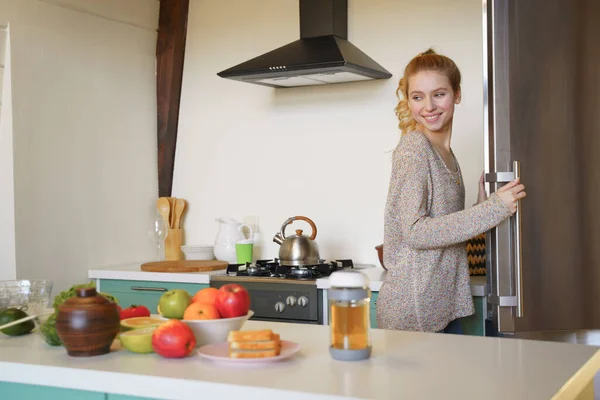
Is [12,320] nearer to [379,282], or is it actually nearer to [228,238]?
[379,282]

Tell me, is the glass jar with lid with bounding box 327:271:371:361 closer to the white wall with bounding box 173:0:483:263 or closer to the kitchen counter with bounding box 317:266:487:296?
the kitchen counter with bounding box 317:266:487:296

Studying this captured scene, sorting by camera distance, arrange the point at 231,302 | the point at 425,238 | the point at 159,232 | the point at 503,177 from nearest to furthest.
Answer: the point at 231,302 < the point at 425,238 < the point at 503,177 < the point at 159,232

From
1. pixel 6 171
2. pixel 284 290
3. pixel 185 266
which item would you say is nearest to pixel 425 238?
pixel 284 290

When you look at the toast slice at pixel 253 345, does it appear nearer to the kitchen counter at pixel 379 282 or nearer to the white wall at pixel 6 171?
the kitchen counter at pixel 379 282

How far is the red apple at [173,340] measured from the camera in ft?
5.64

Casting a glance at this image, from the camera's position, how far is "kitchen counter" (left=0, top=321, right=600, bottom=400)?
1454 mm

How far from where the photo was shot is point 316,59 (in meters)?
3.42

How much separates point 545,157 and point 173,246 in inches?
85.1

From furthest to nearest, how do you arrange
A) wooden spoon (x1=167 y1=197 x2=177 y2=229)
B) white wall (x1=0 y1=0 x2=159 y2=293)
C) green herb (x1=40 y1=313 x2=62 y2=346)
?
wooden spoon (x1=167 y1=197 x2=177 y2=229)
white wall (x1=0 y1=0 x2=159 y2=293)
green herb (x1=40 y1=313 x2=62 y2=346)

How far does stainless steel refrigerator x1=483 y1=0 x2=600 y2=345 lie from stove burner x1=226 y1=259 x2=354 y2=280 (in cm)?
91

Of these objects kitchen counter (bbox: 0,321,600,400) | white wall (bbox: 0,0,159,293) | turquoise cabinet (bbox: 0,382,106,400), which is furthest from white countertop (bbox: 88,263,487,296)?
turquoise cabinet (bbox: 0,382,106,400)

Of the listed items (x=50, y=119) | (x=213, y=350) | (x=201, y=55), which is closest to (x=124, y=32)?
(x=201, y=55)

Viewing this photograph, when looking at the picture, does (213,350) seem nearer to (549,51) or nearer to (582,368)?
(582,368)

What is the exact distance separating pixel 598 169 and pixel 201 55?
7.50 ft
